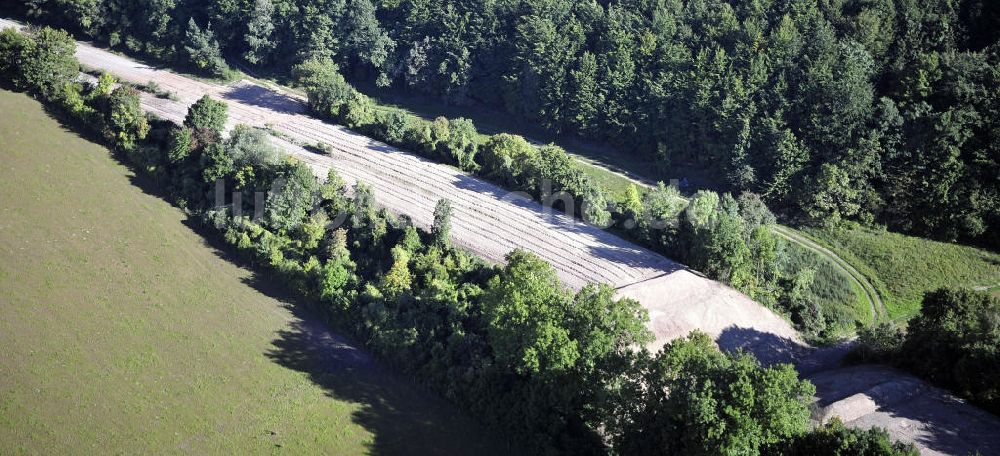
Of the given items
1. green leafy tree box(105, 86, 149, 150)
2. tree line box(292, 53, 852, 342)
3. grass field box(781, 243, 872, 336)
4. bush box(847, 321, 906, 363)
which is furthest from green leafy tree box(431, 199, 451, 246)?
bush box(847, 321, 906, 363)

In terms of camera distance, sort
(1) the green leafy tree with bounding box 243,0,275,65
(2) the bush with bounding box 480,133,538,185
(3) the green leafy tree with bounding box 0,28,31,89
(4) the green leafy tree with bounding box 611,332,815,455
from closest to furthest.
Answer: (4) the green leafy tree with bounding box 611,332,815,455, (2) the bush with bounding box 480,133,538,185, (3) the green leafy tree with bounding box 0,28,31,89, (1) the green leafy tree with bounding box 243,0,275,65

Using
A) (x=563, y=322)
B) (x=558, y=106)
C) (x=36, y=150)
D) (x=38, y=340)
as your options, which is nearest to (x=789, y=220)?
(x=558, y=106)

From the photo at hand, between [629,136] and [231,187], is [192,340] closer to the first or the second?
[231,187]

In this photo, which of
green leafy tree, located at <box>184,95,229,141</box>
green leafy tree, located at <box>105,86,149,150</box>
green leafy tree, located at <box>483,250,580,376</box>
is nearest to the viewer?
green leafy tree, located at <box>483,250,580,376</box>

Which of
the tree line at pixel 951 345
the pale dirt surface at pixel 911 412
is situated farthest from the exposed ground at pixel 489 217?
the pale dirt surface at pixel 911 412

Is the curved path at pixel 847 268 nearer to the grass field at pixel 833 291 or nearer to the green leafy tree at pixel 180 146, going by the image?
the grass field at pixel 833 291

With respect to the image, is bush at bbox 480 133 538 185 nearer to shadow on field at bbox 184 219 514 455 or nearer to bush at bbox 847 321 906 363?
shadow on field at bbox 184 219 514 455

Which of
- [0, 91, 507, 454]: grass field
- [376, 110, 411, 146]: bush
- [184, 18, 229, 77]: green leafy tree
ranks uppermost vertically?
[184, 18, 229, 77]: green leafy tree

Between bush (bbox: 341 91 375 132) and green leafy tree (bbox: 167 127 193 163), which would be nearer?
green leafy tree (bbox: 167 127 193 163)
